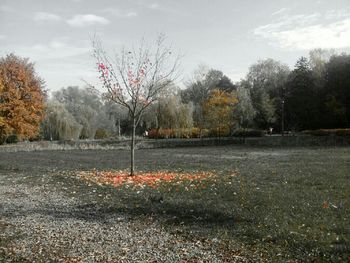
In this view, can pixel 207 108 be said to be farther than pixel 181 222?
Yes

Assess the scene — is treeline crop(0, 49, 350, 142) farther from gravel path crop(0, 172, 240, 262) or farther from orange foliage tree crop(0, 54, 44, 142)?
gravel path crop(0, 172, 240, 262)

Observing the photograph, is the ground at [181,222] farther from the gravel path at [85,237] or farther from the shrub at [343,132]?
the shrub at [343,132]

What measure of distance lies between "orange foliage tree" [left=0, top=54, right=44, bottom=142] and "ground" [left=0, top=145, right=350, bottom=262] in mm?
29189

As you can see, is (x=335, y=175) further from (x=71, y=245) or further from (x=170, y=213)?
(x=71, y=245)

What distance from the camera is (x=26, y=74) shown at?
4134cm

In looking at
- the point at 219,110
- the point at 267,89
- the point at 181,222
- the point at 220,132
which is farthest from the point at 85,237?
the point at 267,89

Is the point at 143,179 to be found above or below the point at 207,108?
below

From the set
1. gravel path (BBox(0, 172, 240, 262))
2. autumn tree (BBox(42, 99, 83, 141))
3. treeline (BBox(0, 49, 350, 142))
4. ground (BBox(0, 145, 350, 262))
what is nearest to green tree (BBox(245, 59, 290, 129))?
treeline (BBox(0, 49, 350, 142))

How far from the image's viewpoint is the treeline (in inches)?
1614

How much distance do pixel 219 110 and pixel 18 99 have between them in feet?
83.4

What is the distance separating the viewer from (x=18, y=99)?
40.2 meters

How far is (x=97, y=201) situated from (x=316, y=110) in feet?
172

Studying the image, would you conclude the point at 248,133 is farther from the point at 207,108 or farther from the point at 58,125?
the point at 58,125

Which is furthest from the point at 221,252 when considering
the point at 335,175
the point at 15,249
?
the point at 335,175
